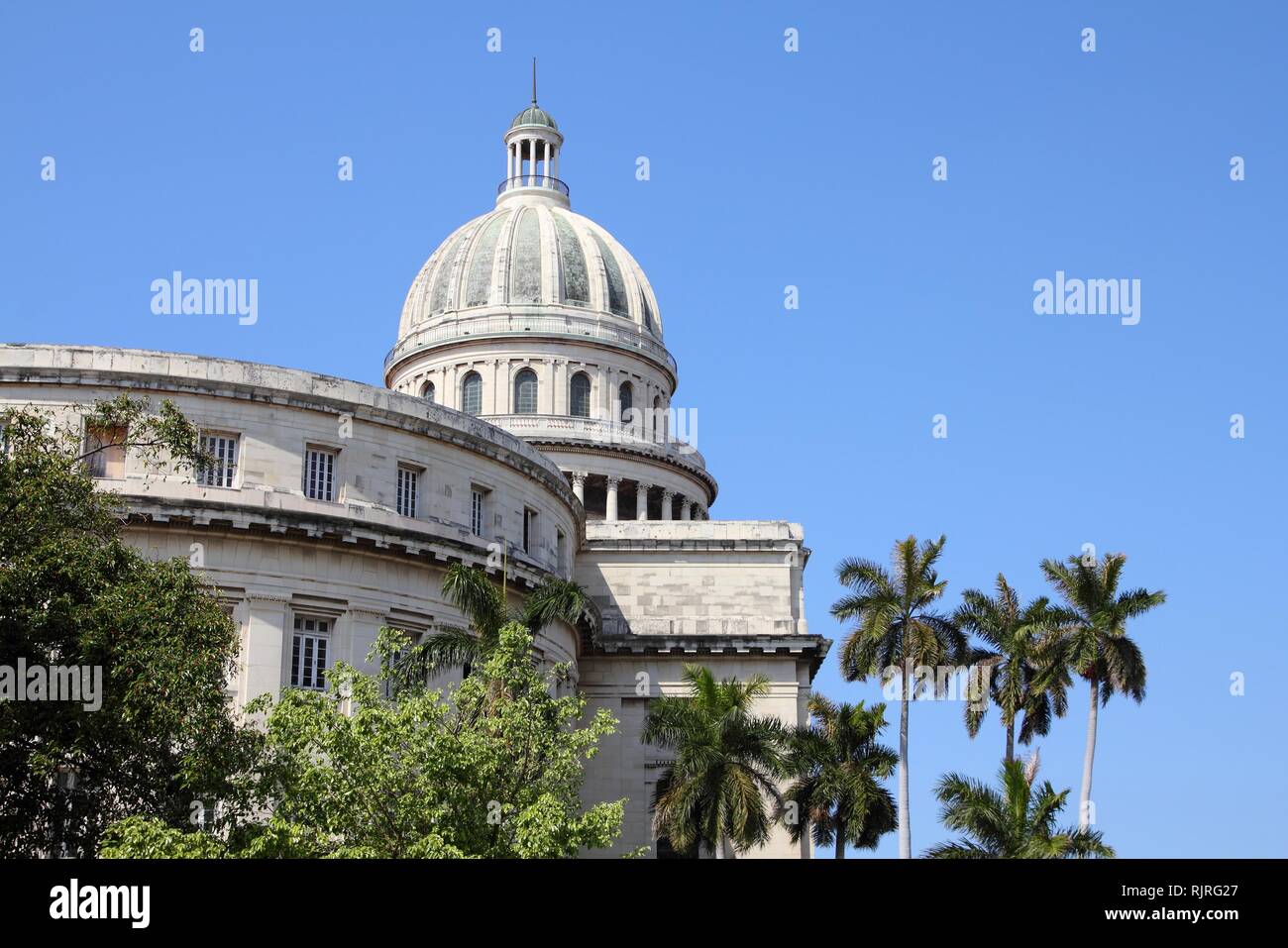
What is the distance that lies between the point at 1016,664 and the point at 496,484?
19.4 meters

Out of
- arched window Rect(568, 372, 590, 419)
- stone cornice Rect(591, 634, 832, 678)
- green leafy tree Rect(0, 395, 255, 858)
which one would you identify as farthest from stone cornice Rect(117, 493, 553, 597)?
arched window Rect(568, 372, 590, 419)

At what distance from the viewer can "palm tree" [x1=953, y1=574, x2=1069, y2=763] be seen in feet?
195

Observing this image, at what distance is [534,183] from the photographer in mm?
96375

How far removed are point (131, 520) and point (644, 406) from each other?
154ft

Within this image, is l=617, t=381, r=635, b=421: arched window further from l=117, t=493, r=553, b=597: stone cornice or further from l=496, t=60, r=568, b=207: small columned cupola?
l=117, t=493, r=553, b=597: stone cornice

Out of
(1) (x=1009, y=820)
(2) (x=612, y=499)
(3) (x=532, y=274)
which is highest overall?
(3) (x=532, y=274)

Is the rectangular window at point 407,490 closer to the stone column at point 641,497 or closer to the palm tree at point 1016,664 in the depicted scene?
the palm tree at point 1016,664

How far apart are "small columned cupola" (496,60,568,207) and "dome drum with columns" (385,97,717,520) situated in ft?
10.3

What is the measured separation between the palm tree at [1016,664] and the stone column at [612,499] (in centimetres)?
2379

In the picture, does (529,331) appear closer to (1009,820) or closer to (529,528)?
(529,528)

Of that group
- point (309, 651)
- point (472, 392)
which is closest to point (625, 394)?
point (472, 392)
